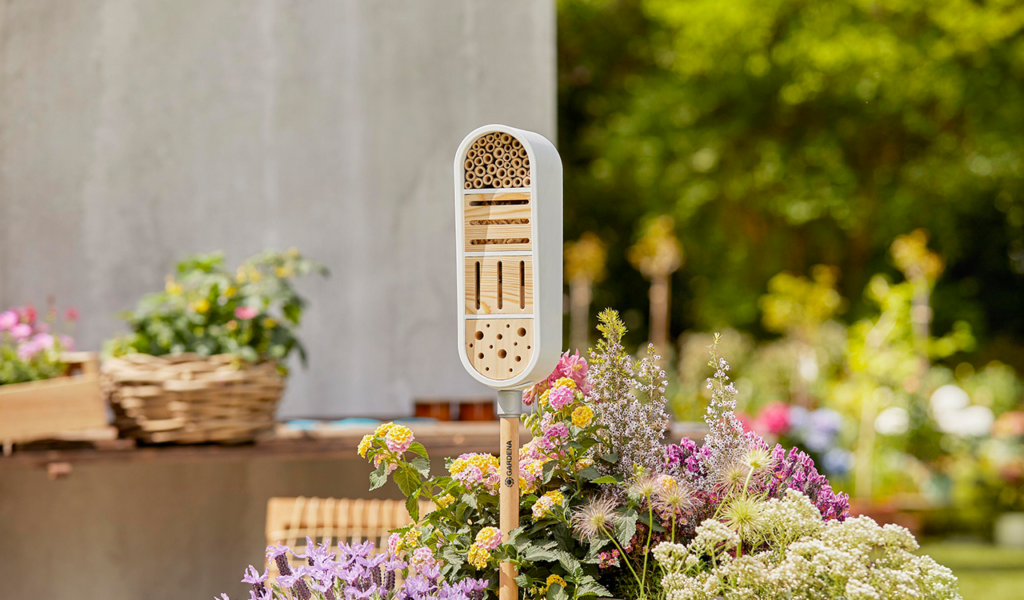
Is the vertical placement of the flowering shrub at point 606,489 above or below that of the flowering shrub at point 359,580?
above

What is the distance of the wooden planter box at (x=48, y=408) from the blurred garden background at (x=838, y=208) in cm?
460

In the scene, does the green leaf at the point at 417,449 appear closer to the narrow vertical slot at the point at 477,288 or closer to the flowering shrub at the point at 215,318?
the narrow vertical slot at the point at 477,288

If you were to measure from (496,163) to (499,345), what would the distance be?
0.21 metres

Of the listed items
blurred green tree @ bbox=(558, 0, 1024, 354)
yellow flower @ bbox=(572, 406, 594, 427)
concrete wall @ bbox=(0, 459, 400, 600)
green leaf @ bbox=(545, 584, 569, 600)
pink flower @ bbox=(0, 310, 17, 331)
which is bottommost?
concrete wall @ bbox=(0, 459, 400, 600)

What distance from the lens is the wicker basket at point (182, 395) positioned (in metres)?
2.14

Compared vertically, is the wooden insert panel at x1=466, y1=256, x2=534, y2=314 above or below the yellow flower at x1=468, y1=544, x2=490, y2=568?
above

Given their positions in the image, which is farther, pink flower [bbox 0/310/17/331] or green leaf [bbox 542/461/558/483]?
pink flower [bbox 0/310/17/331]

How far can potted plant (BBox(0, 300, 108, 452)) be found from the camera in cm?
207

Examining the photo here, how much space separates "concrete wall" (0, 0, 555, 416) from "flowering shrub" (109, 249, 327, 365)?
0.60 metres

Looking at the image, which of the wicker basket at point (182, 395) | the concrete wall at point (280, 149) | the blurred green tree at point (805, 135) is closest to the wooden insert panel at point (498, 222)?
the wicker basket at point (182, 395)

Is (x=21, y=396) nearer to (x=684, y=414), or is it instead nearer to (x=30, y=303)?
(x=30, y=303)

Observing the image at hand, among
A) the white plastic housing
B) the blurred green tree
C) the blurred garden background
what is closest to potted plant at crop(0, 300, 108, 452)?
the white plastic housing

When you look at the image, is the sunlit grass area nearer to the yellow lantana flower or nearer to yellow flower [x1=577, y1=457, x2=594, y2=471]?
yellow flower [x1=577, y1=457, x2=594, y2=471]

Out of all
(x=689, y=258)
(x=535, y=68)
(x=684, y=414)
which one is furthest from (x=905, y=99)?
(x=535, y=68)
